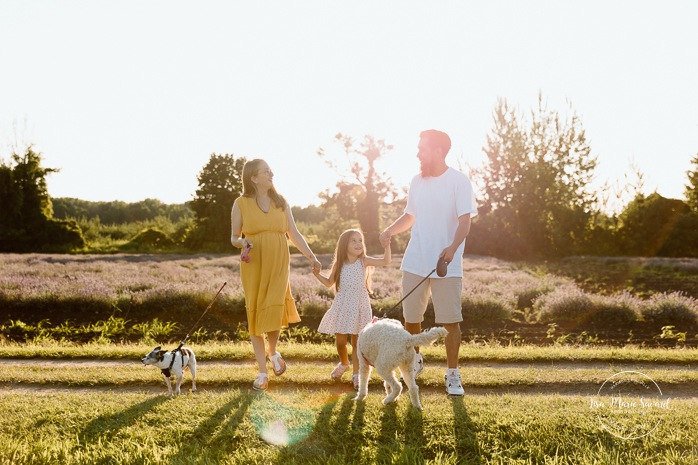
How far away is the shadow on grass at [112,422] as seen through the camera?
4.48 meters

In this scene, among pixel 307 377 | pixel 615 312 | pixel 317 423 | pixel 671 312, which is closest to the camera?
pixel 317 423

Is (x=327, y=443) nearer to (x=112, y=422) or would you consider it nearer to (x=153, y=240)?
(x=112, y=422)

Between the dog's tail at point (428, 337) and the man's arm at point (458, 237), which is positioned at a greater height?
the man's arm at point (458, 237)

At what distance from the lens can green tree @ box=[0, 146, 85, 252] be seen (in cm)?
3459

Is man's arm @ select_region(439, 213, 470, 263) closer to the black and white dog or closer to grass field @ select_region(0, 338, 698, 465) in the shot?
grass field @ select_region(0, 338, 698, 465)

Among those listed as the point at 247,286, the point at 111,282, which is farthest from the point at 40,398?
the point at 111,282

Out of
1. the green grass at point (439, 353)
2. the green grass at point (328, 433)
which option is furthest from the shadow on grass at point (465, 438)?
the green grass at point (439, 353)

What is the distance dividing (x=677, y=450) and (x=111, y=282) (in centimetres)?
1330

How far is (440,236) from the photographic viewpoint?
560 centimetres

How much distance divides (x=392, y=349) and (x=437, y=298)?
1278 millimetres

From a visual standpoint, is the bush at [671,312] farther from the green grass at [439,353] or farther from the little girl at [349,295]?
the little girl at [349,295]

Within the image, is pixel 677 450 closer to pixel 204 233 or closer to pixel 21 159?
pixel 204 233

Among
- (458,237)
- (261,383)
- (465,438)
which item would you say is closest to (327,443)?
(465,438)

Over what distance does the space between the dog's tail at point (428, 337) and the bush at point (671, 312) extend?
8681mm
